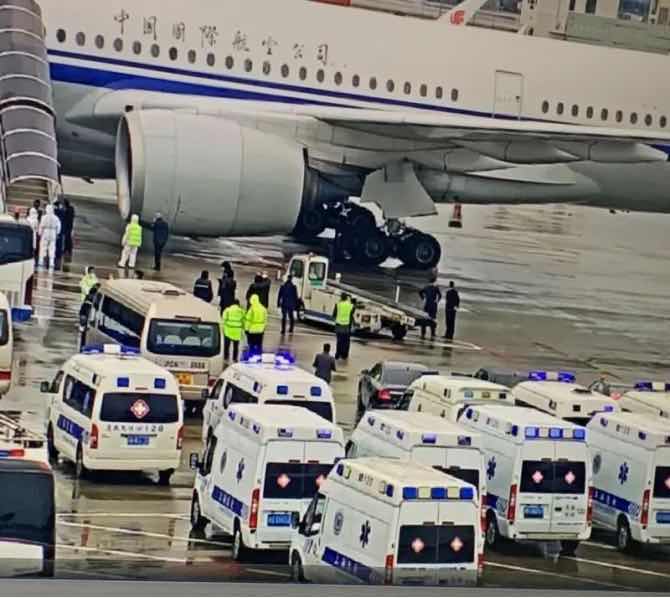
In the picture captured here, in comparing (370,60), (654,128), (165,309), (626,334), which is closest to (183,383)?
(165,309)

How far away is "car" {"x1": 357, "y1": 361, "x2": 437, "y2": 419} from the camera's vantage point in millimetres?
25375

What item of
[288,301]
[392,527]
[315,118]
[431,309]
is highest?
[392,527]

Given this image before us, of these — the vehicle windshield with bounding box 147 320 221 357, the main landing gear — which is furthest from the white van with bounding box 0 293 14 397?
the main landing gear

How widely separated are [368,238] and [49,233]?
8.82m

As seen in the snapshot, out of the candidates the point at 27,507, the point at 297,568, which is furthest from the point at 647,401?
the point at 27,507

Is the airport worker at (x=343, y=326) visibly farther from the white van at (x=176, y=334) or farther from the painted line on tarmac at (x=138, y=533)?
the painted line on tarmac at (x=138, y=533)

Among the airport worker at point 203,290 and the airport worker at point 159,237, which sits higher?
the airport worker at point 203,290

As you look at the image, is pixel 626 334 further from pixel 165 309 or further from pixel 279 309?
pixel 165 309

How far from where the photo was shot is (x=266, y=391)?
21656 mm

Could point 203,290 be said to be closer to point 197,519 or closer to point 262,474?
point 197,519

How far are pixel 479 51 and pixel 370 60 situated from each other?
2.60 m

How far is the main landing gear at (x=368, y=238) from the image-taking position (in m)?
39.8

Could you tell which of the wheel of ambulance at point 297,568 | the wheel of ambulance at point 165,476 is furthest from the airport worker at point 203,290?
the wheel of ambulance at point 297,568

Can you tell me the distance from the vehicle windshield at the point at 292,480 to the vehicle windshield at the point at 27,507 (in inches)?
109
